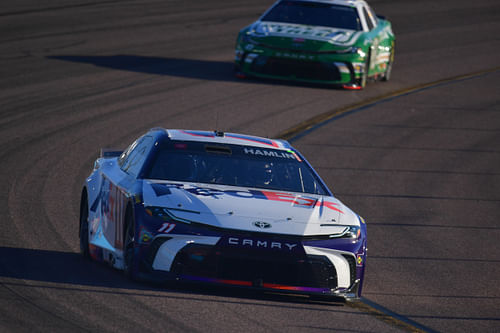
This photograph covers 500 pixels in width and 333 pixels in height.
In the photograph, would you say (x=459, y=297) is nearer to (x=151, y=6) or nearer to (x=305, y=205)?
(x=305, y=205)

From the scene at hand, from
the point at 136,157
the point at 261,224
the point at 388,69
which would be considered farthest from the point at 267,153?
the point at 388,69

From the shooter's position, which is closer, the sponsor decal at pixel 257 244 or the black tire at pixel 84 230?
the sponsor decal at pixel 257 244

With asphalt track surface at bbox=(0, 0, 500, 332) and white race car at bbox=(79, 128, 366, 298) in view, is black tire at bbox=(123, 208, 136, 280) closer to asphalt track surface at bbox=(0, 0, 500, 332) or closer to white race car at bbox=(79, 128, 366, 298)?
white race car at bbox=(79, 128, 366, 298)

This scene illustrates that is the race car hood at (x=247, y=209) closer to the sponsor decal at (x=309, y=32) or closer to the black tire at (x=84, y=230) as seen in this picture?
the black tire at (x=84, y=230)

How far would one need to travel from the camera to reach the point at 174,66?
20.8m

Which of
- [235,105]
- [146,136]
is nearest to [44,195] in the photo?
[146,136]

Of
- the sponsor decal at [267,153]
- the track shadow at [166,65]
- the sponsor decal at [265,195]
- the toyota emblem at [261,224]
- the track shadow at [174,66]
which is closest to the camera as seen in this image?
the toyota emblem at [261,224]

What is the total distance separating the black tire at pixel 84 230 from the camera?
8.81m

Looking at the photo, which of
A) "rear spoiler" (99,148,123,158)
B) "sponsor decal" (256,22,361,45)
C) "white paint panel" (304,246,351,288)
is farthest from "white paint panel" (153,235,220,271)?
"sponsor decal" (256,22,361,45)

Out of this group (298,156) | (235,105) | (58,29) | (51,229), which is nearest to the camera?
(298,156)

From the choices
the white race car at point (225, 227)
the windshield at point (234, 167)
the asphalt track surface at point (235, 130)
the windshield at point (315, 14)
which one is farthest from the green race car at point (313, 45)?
the white race car at point (225, 227)

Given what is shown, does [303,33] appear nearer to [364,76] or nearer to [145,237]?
[364,76]

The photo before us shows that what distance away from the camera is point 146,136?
30.2ft

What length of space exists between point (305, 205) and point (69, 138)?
7.47 metres
